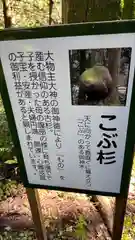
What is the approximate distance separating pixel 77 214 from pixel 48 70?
2.01 meters

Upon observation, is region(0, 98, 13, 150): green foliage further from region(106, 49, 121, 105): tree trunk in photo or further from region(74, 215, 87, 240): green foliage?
region(106, 49, 121, 105): tree trunk in photo

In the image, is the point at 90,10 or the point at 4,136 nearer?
the point at 90,10

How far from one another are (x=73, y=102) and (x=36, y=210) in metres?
1.20

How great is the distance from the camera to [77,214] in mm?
3148

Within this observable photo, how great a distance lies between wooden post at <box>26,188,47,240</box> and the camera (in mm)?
2400

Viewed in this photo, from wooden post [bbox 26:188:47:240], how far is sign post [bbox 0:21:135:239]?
7.4 inches

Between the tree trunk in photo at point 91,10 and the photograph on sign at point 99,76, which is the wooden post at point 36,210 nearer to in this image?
the photograph on sign at point 99,76

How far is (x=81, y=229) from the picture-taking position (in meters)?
2.97

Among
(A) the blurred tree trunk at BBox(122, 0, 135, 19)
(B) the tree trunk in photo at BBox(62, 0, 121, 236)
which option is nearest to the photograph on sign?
(B) the tree trunk in photo at BBox(62, 0, 121, 236)

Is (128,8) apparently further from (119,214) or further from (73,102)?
(119,214)

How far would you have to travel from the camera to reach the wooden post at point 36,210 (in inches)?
94.5

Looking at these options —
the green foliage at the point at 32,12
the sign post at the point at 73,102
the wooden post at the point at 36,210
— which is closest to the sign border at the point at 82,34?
the sign post at the point at 73,102

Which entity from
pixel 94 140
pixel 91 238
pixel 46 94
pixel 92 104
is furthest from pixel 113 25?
pixel 91 238

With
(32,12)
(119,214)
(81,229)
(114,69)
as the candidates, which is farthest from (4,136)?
(32,12)
